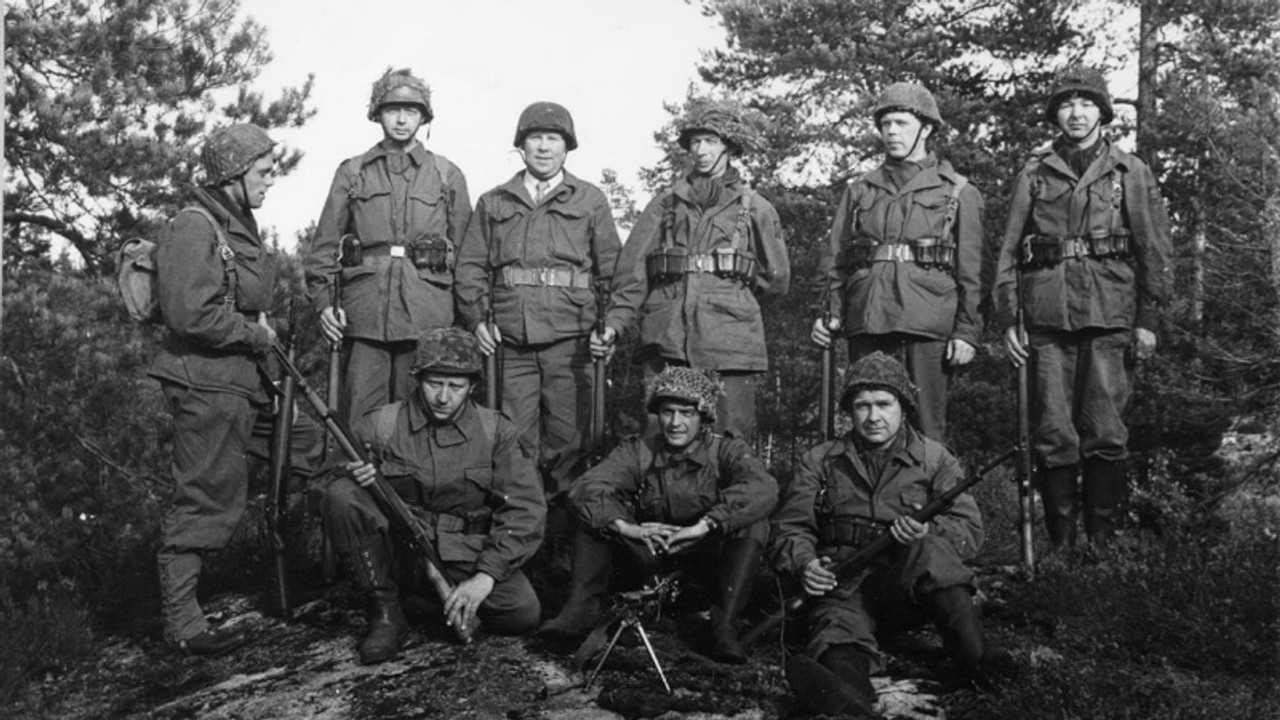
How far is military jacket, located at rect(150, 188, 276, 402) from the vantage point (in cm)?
662

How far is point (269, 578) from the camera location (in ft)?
28.4

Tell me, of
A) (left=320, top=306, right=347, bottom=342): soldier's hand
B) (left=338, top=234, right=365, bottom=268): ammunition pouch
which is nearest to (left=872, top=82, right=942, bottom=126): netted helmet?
(left=338, top=234, right=365, bottom=268): ammunition pouch

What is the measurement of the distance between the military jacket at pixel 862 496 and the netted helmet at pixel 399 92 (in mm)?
3592

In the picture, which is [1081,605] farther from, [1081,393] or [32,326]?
[32,326]

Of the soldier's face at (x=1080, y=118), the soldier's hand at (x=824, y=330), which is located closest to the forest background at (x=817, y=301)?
the soldier's hand at (x=824, y=330)

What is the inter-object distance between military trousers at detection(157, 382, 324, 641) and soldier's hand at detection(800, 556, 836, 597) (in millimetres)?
3230

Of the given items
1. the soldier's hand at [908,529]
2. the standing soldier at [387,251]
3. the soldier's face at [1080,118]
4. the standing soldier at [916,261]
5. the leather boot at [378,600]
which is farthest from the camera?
the standing soldier at [387,251]

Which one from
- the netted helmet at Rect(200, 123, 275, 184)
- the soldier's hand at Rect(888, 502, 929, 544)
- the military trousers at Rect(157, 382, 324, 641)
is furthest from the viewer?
the netted helmet at Rect(200, 123, 275, 184)

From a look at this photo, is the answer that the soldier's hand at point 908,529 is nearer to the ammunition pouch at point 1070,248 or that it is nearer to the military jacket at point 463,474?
the military jacket at point 463,474

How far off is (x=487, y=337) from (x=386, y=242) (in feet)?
2.94

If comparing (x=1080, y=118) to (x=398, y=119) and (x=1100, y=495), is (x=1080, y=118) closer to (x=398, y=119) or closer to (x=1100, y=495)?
(x=1100, y=495)

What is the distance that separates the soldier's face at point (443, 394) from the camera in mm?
6699

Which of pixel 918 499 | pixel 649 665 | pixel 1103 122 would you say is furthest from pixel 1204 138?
pixel 649 665

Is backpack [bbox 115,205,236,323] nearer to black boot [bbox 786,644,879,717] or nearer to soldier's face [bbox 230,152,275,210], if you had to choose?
soldier's face [bbox 230,152,275,210]
